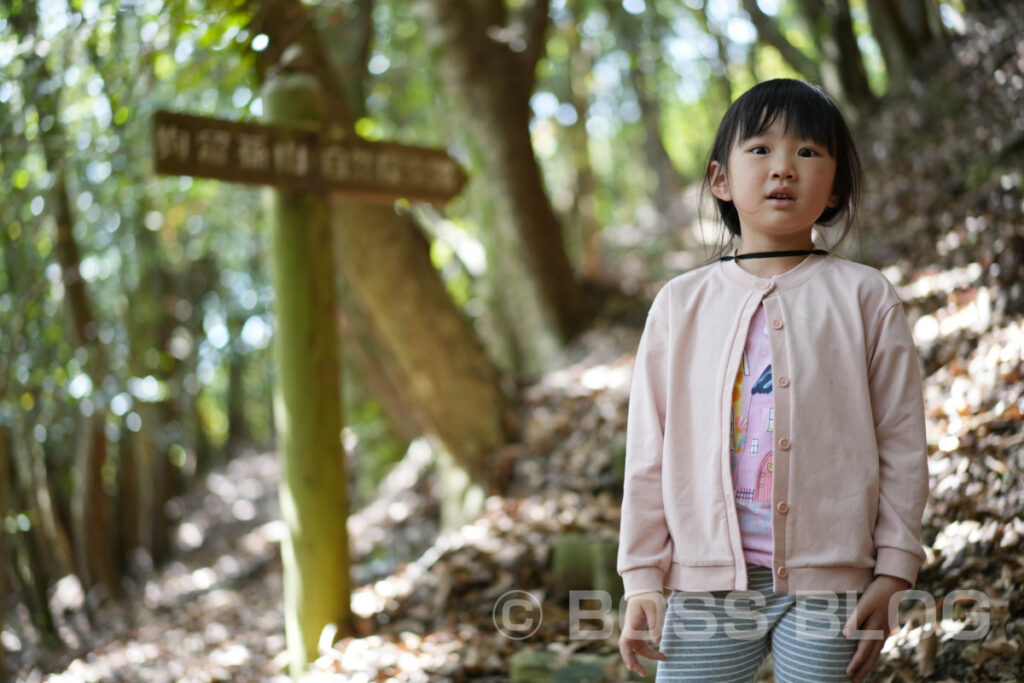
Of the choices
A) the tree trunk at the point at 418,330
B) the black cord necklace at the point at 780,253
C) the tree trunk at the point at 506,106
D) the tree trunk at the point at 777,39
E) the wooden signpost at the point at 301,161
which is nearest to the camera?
the black cord necklace at the point at 780,253

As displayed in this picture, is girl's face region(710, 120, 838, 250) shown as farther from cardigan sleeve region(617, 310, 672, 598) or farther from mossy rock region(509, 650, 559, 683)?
mossy rock region(509, 650, 559, 683)

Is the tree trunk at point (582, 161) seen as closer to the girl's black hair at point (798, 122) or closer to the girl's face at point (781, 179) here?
the girl's black hair at point (798, 122)

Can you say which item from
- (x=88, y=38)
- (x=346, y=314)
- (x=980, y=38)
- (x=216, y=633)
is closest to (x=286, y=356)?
(x=88, y=38)

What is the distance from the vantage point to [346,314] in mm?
6773

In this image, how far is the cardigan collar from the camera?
175cm

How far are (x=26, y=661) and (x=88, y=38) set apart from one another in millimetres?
4284

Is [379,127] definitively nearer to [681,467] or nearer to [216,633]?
[216,633]

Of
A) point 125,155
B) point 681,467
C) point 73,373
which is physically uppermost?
point 125,155

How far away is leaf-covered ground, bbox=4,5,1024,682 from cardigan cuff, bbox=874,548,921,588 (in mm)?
→ 1269

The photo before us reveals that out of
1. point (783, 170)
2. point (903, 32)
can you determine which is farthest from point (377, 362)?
point (903, 32)

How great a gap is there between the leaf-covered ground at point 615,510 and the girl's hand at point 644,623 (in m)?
1.45

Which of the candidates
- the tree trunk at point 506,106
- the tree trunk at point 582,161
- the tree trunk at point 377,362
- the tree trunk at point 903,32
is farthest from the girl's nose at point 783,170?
the tree trunk at point 903,32

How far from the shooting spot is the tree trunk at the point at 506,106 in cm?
635

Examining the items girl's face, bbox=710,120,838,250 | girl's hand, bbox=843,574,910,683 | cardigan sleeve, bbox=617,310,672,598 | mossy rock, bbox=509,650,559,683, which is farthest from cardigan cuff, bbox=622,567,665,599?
mossy rock, bbox=509,650,559,683
